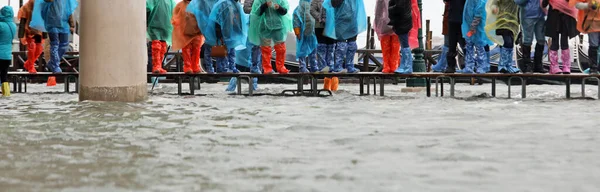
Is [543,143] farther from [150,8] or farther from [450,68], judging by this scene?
[150,8]

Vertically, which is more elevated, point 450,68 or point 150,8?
point 150,8

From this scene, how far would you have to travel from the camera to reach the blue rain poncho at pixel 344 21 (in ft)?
50.9

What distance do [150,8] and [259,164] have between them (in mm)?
10907

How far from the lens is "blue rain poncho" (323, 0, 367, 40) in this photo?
1552 cm

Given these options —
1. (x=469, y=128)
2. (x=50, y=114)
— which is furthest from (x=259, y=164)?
(x=50, y=114)

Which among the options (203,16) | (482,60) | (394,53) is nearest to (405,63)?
(394,53)

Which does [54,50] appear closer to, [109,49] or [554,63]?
[109,49]

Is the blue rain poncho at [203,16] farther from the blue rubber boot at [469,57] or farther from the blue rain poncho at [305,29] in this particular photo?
the blue rubber boot at [469,57]

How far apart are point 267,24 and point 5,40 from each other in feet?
12.8

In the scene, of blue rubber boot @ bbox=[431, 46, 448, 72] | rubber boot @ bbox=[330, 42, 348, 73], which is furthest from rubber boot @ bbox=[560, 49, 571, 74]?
rubber boot @ bbox=[330, 42, 348, 73]

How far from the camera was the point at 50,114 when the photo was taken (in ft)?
33.3

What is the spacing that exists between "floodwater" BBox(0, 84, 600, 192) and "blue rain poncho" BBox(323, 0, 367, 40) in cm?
464

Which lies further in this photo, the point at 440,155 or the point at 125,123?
the point at 125,123

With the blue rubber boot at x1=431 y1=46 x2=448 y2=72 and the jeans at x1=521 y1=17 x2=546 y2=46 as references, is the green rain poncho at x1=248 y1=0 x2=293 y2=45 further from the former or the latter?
the jeans at x1=521 y1=17 x2=546 y2=46
